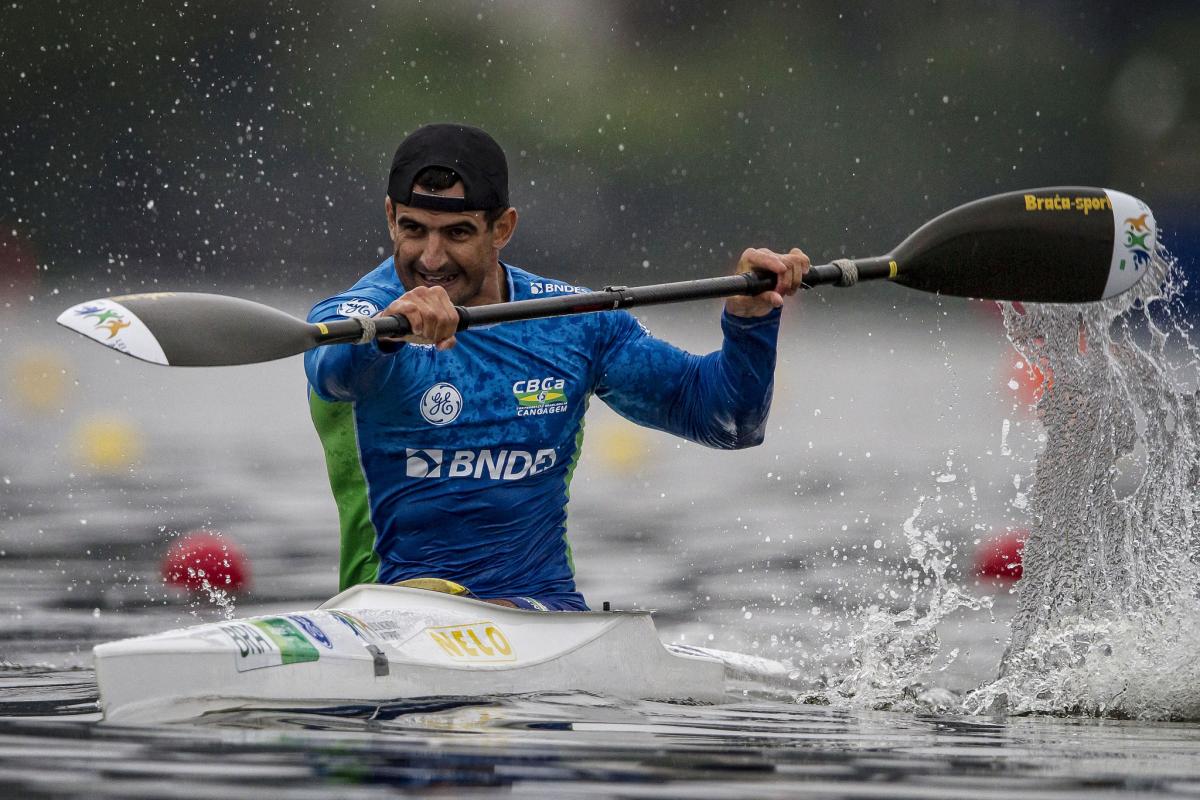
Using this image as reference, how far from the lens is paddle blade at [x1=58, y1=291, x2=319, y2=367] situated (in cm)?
466

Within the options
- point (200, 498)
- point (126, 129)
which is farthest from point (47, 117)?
point (200, 498)

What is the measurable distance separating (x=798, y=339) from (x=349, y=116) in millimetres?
5414

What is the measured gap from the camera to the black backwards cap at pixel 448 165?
17.5 ft

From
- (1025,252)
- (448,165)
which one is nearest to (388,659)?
(448,165)

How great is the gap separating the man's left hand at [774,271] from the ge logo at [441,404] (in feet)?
2.77

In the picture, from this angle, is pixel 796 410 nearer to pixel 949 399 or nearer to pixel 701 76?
pixel 949 399

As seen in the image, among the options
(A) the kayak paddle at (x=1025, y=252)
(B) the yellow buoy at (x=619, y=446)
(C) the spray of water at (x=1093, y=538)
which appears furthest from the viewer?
(B) the yellow buoy at (x=619, y=446)

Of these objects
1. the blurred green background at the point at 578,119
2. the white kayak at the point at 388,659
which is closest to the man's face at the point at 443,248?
the white kayak at the point at 388,659

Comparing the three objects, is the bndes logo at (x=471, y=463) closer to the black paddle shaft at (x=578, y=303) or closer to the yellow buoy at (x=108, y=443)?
the black paddle shaft at (x=578, y=303)

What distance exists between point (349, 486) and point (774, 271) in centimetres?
134

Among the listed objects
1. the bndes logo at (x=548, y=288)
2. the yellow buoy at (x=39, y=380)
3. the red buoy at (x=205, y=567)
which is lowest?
the red buoy at (x=205, y=567)

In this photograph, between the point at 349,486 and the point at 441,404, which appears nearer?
the point at 441,404

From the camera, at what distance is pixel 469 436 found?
537cm

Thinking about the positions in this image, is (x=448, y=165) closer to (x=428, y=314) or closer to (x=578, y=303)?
(x=578, y=303)
